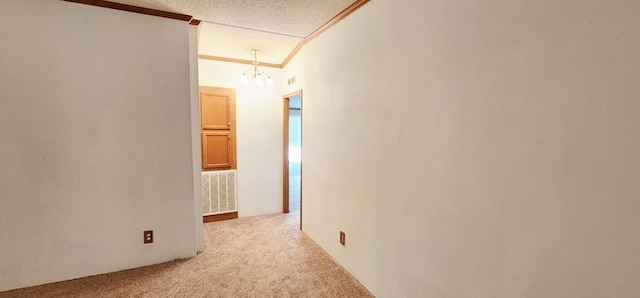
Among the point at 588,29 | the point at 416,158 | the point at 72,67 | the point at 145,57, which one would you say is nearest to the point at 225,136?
the point at 145,57

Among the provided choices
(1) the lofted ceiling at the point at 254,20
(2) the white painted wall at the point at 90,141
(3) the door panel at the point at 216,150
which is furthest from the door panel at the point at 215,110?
(2) the white painted wall at the point at 90,141

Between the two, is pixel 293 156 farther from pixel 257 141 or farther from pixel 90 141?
pixel 90 141

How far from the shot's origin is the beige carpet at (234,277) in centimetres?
223

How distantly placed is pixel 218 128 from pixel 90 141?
1549mm

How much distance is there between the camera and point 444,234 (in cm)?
156

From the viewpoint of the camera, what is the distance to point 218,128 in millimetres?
3811

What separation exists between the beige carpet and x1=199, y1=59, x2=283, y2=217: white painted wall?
1029mm

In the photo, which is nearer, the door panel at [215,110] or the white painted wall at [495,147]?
the white painted wall at [495,147]

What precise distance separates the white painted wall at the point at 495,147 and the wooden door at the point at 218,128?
2107 millimetres

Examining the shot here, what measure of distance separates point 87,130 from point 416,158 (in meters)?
2.70

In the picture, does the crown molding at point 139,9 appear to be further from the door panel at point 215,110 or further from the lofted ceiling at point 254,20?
the door panel at point 215,110

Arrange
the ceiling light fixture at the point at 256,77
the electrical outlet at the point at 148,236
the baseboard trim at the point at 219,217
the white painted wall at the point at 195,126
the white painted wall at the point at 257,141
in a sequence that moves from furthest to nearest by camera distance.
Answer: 1. the white painted wall at the point at 257,141
2. the baseboard trim at the point at 219,217
3. the ceiling light fixture at the point at 256,77
4. the white painted wall at the point at 195,126
5. the electrical outlet at the point at 148,236

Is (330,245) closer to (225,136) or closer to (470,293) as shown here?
(470,293)

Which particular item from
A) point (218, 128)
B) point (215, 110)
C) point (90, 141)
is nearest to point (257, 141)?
point (218, 128)
